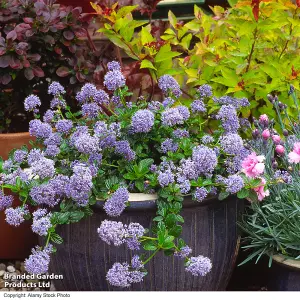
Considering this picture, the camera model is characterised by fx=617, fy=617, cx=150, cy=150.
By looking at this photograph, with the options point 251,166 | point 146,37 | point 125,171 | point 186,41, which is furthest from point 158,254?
point 186,41

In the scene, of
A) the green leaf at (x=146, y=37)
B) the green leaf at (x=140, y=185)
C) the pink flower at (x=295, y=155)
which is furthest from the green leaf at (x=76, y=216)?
the green leaf at (x=146, y=37)

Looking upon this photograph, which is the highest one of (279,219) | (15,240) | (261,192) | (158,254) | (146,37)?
(146,37)

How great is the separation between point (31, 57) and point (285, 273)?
4.29ft

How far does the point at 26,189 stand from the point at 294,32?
4.14 feet

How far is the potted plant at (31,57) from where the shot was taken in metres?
2.49

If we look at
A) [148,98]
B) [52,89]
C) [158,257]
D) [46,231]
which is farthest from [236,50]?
[46,231]

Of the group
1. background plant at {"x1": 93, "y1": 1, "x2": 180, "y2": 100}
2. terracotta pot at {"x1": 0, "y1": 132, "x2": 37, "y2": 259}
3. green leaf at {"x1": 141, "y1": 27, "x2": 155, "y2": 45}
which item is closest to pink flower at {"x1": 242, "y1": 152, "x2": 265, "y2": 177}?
background plant at {"x1": 93, "y1": 1, "x2": 180, "y2": 100}

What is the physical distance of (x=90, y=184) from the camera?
179 centimetres

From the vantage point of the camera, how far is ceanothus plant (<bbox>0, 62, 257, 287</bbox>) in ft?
5.93

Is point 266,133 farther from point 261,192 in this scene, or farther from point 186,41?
point 186,41

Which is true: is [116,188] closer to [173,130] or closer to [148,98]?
[173,130]

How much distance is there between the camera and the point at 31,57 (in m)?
2.52

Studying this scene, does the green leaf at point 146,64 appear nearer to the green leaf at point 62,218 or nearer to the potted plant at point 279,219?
the potted plant at point 279,219

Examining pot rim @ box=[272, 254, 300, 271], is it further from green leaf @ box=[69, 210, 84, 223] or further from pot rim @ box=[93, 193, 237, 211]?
green leaf @ box=[69, 210, 84, 223]
